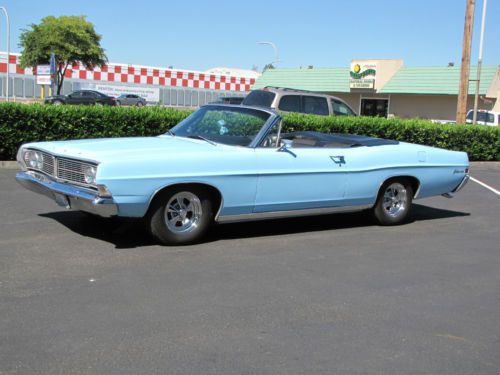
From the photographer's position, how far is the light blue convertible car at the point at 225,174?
18.1 feet

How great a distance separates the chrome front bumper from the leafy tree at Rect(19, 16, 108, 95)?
3189 cm

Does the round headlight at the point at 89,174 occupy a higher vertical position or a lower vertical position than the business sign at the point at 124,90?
lower

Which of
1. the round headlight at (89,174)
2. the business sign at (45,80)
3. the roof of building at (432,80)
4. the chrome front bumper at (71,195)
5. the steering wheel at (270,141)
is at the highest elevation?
the roof of building at (432,80)

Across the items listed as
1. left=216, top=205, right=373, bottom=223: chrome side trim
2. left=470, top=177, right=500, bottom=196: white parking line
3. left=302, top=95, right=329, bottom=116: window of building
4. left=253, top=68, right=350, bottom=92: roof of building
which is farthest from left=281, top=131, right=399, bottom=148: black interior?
left=253, top=68, right=350, bottom=92: roof of building

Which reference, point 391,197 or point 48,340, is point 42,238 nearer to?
point 48,340

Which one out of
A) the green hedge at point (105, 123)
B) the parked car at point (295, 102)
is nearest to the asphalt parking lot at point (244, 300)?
the green hedge at point (105, 123)

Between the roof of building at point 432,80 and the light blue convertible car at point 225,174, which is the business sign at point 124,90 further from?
the light blue convertible car at point 225,174

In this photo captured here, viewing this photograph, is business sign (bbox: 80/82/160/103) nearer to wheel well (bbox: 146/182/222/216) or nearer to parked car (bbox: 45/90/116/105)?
parked car (bbox: 45/90/116/105)

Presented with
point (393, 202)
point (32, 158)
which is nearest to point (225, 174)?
point (32, 158)

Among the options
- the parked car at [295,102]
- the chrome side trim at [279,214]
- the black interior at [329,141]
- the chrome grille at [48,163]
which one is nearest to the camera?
the chrome grille at [48,163]

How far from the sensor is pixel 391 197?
763 centimetres

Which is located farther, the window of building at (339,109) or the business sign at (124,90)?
the business sign at (124,90)

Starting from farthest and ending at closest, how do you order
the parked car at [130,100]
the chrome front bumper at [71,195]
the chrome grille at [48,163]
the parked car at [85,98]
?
1. the parked car at [130,100]
2. the parked car at [85,98]
3. the chrome grille at [48,163]
4. the chrome front bumper at [71,195]

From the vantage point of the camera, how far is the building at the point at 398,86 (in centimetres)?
3139
